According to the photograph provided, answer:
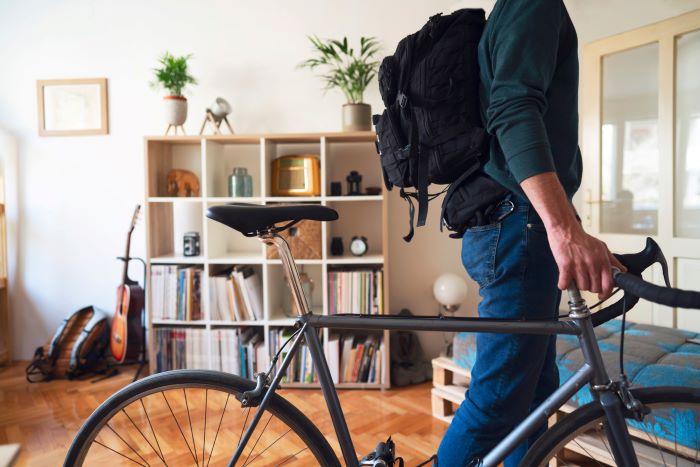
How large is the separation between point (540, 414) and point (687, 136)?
2198 millimetres

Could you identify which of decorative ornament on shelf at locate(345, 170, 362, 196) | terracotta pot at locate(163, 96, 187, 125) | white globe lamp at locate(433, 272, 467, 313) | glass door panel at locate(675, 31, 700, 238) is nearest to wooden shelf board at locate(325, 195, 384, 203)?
decorative ornament on shelf at locate(345, 170, 362, 196)

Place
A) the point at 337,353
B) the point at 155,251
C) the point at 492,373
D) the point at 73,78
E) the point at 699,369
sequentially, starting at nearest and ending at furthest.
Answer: the point at 492,373 → the point at 699,369 → the point at 337,353 → the point at 155,251 → the point at 73,78

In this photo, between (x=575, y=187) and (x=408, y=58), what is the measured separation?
0.42 m

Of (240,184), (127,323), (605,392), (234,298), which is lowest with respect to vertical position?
(127,323)

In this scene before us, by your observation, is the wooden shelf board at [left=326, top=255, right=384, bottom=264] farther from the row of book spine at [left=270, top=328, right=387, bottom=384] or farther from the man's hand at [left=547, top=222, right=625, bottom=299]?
the man's hand at [left=547, top=222, right=625, bottom=299]

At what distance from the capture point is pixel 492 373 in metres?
1.03

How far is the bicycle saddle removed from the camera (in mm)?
998

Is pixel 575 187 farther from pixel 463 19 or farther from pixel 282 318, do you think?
pixel 282 318

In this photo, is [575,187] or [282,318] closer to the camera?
[575,187]

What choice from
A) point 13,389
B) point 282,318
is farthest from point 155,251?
point 13,389

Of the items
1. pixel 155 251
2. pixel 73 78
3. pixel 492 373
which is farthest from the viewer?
pixel 73 78

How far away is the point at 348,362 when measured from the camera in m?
2.77

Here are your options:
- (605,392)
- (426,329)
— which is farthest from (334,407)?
(605,392)

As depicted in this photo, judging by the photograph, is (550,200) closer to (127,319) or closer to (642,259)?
(642,259)
